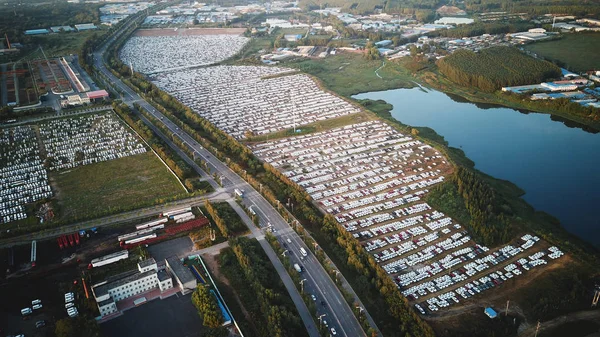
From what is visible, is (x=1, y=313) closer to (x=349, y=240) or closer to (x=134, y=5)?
(x=349, y=240)

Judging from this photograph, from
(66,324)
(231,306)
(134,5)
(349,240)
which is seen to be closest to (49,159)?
(66,324)

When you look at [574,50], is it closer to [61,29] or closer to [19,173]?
[19,173]

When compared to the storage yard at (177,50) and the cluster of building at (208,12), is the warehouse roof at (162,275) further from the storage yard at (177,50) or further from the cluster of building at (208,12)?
the cluster of building at (208,12)

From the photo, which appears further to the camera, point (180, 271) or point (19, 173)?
point (19, 173)

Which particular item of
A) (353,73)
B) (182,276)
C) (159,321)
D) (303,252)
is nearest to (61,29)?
(353,73)

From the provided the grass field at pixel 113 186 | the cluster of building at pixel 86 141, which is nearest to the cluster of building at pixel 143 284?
the grass field at pixel 113 186

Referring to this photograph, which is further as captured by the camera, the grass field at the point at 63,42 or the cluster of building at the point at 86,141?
the grass field at the point at 63,42

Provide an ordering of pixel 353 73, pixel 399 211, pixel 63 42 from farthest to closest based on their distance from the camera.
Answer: pixel 63 42
pixel 353 73
pixel 399 211
